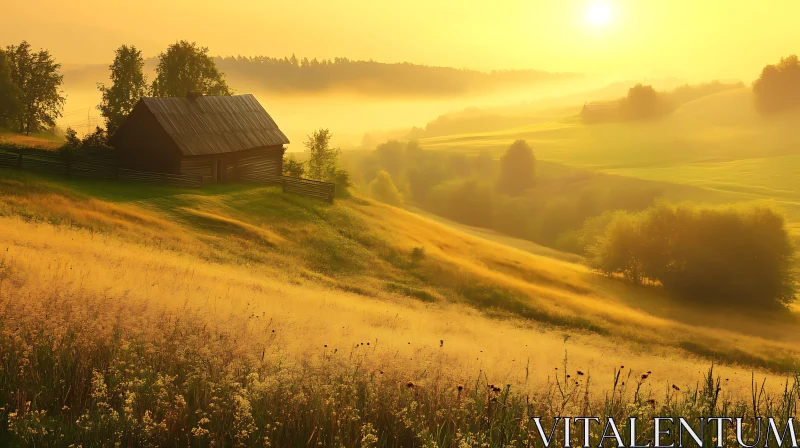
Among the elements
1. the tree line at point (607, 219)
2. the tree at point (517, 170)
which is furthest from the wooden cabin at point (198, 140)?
the tree at point (517, 170)

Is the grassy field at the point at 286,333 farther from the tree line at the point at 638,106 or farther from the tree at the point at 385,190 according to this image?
the tree line at the point at 638,106

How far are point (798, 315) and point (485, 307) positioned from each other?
28.6 m

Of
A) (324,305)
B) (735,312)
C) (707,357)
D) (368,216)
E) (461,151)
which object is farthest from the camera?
(461,151)

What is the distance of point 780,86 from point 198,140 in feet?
436

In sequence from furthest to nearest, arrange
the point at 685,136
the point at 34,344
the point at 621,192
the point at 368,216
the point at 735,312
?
the point at 685,136 → the point at 621,192 → the point at 368,216 → the point at 735,312 → the point at 34,344

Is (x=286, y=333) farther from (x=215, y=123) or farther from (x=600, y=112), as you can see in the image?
(x=600, y=112)

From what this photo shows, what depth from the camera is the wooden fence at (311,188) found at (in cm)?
4947

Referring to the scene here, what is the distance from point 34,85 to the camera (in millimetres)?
72375

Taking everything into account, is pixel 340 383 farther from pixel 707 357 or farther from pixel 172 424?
pixel 707 357

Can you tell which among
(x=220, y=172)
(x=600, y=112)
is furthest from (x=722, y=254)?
(x=600, y=112)

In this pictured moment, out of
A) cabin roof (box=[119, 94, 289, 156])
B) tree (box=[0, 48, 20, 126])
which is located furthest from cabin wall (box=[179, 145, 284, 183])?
tree (box=[0, 48, 20, 126])

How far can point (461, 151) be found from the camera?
151m

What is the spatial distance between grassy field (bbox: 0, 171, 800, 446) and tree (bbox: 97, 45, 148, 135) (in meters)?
24.8

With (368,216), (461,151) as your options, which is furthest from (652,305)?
(461,151)
